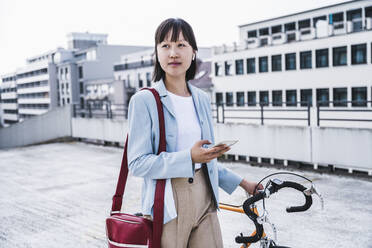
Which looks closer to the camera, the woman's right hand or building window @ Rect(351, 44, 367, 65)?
the woman's right hand

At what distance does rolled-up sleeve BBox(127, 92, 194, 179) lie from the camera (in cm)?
200

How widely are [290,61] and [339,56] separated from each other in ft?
19.4

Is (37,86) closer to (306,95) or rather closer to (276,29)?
(276,29)

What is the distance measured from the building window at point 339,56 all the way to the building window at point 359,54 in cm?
83

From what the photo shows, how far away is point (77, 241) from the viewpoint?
204 inches

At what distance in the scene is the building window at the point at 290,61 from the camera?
4350 centimetres

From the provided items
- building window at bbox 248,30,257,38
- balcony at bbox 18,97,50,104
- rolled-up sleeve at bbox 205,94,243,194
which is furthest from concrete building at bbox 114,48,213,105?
rolled-up sleeve at bbox 205,94,243,194

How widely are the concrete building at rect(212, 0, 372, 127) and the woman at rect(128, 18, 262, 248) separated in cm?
3192

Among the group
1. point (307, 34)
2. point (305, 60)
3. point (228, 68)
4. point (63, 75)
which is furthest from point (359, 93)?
point (63, 75)

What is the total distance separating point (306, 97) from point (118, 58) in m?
48.9

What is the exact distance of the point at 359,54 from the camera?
37406 mm

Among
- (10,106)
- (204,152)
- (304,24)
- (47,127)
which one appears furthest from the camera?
(10,106)

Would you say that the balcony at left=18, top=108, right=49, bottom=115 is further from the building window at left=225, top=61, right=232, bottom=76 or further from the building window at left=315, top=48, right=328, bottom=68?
the building window at left=315, top=48, right=328, bottom=68

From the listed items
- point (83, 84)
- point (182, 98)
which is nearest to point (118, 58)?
point (83, 84)
